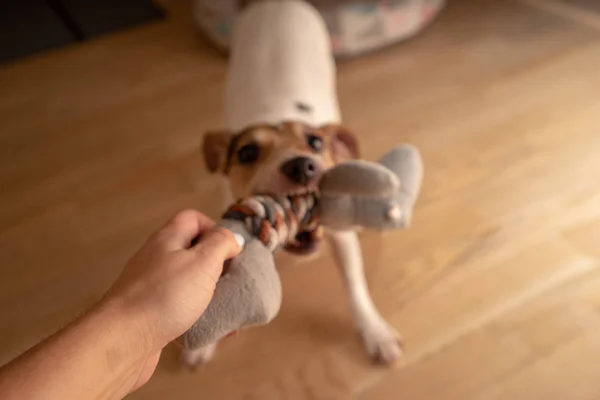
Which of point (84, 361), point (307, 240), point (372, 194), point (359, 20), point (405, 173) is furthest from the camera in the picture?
point (359, 20)

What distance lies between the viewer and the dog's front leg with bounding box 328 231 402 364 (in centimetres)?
149

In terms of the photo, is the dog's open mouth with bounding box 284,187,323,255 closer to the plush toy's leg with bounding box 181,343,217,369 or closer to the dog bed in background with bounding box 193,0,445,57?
the plush toy's leg with bounding box 181,343,217,369

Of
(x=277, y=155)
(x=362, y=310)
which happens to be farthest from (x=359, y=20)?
(x=362, y=310)

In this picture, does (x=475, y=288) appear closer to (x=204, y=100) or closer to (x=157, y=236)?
(x=157, y=236)

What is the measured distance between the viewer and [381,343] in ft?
4.90

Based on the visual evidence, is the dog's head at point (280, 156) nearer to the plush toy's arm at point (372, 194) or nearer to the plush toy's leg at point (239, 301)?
the plush toy's arm at point (372, 194)

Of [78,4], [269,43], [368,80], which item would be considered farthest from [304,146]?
[78,4]

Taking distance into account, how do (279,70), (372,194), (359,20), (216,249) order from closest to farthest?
1. (216,249)
2. (372,194)
3. (279,70)
4. (359,20)

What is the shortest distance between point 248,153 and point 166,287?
76 centimetres

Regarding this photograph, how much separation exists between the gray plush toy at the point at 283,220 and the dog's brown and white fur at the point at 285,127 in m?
0.08

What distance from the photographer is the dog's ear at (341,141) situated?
63.0 inches

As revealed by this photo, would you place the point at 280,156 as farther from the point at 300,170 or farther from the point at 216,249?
the point at 216,249

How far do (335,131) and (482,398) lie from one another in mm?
812

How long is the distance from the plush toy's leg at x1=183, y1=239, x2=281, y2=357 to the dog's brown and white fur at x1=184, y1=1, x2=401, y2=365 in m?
0.31
